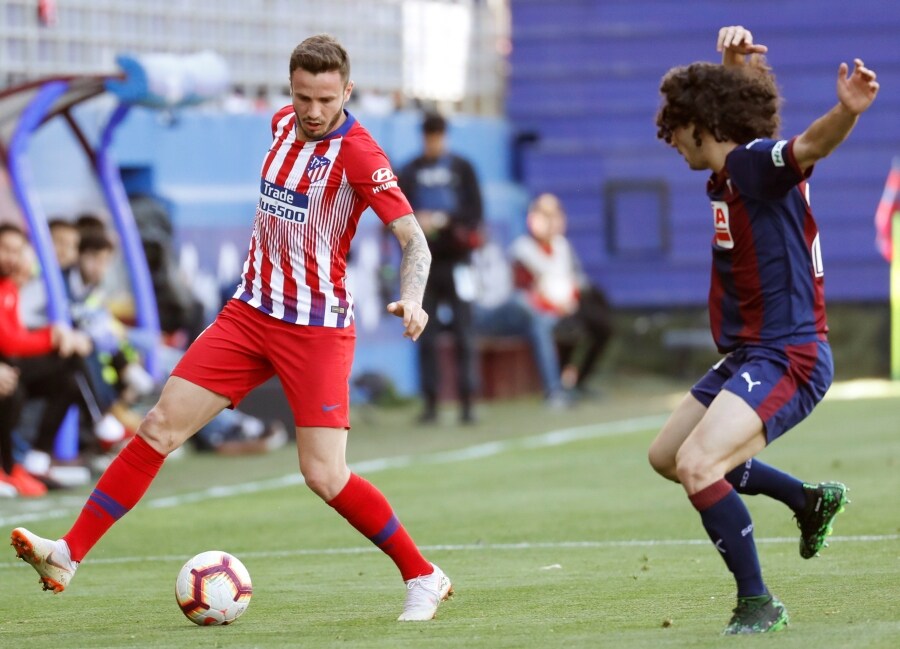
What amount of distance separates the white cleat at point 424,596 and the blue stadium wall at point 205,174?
7.65 m

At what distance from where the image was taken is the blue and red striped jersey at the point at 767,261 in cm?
575

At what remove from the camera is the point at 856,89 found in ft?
17.1

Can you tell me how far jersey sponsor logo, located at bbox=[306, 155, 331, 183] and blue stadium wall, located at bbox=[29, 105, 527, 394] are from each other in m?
7.18

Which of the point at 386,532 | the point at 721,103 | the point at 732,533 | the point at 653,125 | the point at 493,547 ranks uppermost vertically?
the point at 721,103

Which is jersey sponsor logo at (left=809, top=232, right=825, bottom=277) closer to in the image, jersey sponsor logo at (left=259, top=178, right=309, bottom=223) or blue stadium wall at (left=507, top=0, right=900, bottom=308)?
jersey sponsor logo at (left=259, top=178, right=309, bottom=223)

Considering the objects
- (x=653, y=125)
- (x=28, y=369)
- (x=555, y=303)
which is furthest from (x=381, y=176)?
(x=653, y=125)

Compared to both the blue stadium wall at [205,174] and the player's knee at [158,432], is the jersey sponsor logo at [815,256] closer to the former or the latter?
the player's knee at [158,432]

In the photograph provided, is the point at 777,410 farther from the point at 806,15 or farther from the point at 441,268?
the point at 806,15

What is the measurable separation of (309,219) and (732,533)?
6.05 feet

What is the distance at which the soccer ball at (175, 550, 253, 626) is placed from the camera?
610 cm

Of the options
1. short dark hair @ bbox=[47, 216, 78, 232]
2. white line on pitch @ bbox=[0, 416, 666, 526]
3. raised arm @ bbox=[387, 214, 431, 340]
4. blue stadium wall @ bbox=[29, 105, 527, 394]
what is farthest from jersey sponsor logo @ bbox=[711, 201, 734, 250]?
blue stadium wall @ bbox=[29, 105, 527, 394]

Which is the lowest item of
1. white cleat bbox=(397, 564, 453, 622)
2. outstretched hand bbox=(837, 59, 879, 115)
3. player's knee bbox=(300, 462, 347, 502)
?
white cleat bbox=(397, 564, 453, 622)

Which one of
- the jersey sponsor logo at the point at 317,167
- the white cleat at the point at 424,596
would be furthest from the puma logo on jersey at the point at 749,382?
the jersey sponsor logo at the point at 317,167

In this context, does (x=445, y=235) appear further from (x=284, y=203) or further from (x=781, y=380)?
(x=781, y=380)
